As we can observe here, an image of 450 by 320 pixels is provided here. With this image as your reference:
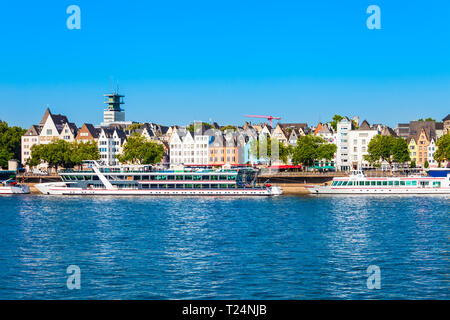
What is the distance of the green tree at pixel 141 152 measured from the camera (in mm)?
143500

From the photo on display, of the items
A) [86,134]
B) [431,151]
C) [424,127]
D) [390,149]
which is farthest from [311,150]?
[86,134]

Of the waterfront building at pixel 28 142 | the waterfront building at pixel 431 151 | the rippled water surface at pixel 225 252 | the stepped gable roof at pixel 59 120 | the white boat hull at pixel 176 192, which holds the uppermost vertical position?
the stepped gable roof at pixel 59 120

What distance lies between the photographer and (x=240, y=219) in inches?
2298

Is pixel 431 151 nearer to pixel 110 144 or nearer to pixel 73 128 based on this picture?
pixel 110 144

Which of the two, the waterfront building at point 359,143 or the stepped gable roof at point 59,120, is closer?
the waterfront building at point 359,143

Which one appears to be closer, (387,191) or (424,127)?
(387,191)

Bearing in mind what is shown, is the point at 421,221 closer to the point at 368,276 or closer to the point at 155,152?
the point at 368,276

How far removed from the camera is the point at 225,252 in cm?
3797

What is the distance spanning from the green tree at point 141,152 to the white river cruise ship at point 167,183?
48.0 m

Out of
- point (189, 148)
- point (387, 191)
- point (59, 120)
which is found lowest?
point (387, 191)

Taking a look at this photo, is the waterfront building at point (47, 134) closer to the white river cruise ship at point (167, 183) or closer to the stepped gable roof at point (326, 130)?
the stepped gable roof at point (326, 130)

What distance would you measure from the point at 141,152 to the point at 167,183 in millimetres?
52631

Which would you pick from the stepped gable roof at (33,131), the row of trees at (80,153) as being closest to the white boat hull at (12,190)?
the row of trees at (80,153)
